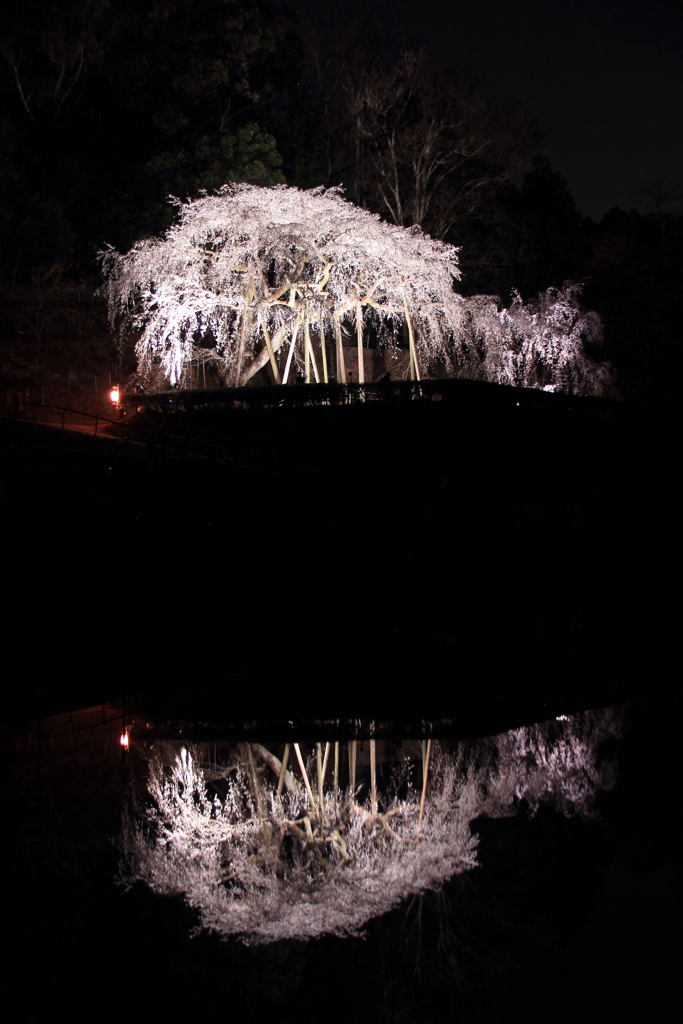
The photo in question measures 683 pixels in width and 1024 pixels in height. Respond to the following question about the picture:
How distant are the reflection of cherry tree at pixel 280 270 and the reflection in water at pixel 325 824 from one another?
17.7 m

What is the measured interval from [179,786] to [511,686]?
10.9 ft

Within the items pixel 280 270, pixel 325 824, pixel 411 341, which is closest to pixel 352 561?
pixel 325 824

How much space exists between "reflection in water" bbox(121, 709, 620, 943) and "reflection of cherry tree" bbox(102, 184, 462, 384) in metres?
17.7

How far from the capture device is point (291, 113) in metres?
38.8

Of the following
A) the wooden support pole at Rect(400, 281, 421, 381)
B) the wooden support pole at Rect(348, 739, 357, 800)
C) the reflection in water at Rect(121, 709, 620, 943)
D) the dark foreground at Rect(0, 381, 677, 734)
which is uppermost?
the wooden support pole at Rect(400, 281, 421, 381)

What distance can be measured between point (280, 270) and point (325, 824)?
21.0 meters

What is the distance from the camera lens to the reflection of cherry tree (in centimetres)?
2214

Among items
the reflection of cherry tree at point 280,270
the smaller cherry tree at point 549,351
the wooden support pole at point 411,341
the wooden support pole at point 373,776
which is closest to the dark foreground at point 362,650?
the wooden support pole at point 373,776

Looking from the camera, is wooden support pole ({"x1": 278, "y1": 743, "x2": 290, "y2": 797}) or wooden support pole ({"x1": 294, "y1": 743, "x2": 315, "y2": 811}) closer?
wooden support pole ({"x1": 294, "y1": 743, "x2": 315, "y2": 811})

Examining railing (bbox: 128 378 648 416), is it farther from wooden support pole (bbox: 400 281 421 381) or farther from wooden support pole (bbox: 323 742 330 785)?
wooden support pole (bbox: 323 742 330 785)

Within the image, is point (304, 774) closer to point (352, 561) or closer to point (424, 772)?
point (424, 772)

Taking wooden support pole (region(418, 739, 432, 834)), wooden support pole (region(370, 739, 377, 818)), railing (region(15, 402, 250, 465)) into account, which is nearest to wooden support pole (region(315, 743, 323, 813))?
wooden support pole (region(370, 739, 377, 818))

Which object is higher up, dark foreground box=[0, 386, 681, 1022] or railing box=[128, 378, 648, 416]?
railing box=[128, 378, 648, 416]

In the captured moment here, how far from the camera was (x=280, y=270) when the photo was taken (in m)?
23.2
